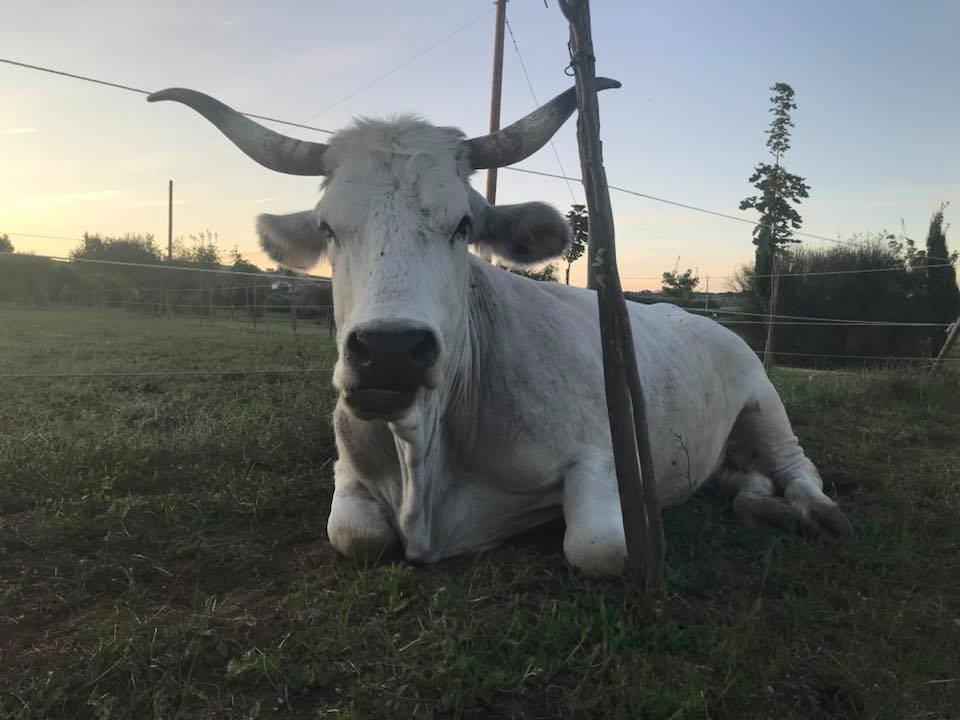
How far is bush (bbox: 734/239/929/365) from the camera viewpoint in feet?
73.5

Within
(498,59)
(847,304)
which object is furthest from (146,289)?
(847,304)

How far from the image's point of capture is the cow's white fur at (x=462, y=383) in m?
2.63

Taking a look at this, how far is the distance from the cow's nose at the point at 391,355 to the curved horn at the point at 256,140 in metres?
1.25

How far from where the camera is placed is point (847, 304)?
24219 mm

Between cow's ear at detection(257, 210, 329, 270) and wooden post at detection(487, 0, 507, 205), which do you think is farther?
wooden post at detection(487, 0, 507, 205)

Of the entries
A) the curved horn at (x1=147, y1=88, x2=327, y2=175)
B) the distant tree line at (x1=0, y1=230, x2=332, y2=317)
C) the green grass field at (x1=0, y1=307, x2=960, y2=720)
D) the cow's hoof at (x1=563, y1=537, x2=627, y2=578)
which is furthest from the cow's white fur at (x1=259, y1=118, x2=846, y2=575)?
the distant tree line at (x1=0, y1=230, x2=332, y2=317)

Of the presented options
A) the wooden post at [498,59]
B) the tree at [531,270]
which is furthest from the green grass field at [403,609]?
the wooden post at [498,59]

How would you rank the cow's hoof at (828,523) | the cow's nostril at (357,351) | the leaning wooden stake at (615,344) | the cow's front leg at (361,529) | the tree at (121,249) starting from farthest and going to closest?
the tree at (121,249)
the cow's hoof at (828,523)
the cow's front leg at (361,529)
the leaning wooden stake at (615,344)
the cow's nostril at (357,351)

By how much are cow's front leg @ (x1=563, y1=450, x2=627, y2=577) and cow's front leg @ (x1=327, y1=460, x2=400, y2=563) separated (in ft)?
2.81

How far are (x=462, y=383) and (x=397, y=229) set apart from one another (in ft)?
3.02

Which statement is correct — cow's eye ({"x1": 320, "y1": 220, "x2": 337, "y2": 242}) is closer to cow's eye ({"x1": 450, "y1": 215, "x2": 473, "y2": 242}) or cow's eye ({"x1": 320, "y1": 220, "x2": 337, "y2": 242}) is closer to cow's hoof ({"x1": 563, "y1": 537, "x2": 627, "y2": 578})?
cow's eye ({"x1": 450, "y1": 215, "x2": 473, "y2": 242})

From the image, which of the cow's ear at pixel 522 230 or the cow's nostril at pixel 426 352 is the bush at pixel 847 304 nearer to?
the cow's ear at pixel 522 230

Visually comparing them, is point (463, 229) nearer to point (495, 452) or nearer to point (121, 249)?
point (495, 452)

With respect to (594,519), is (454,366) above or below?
above
